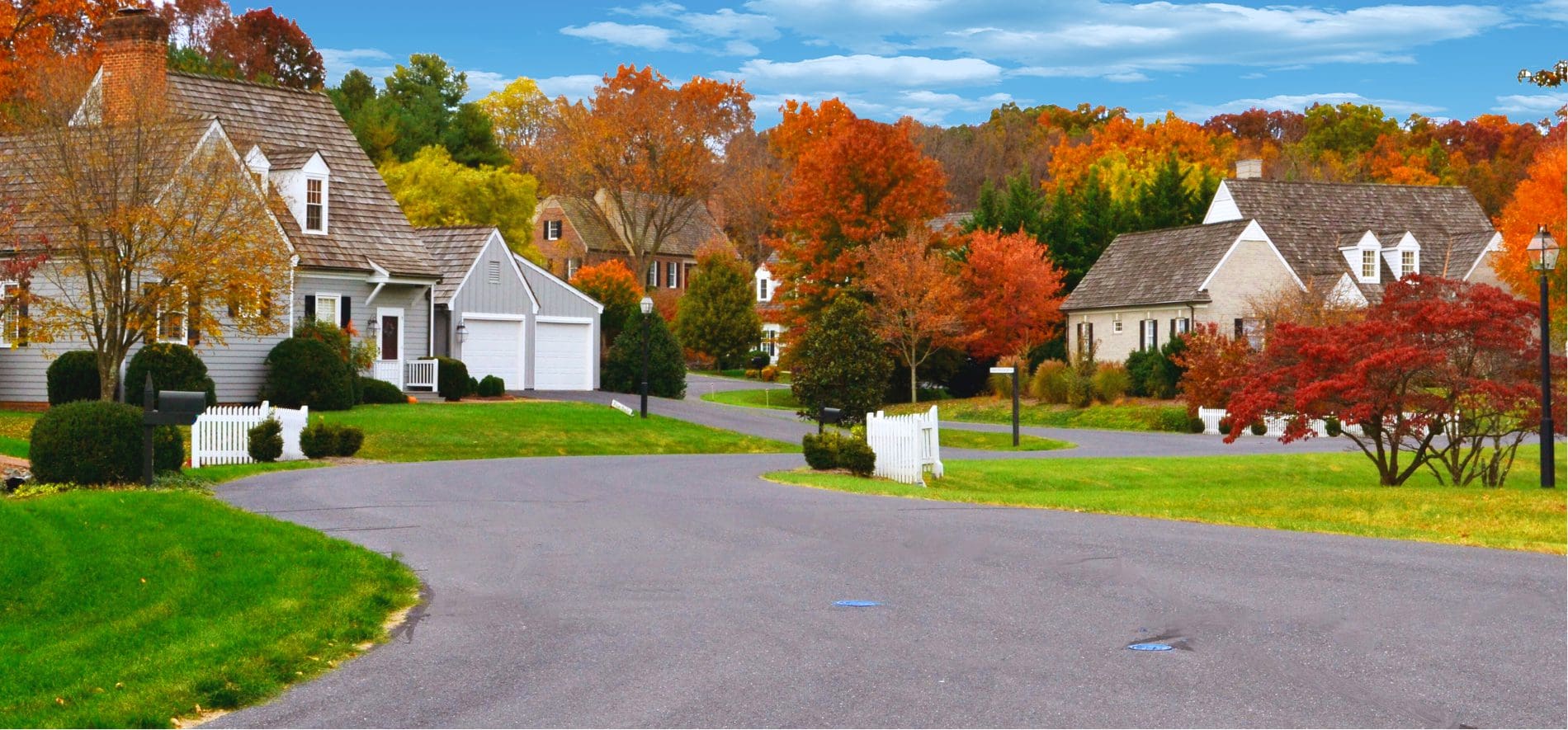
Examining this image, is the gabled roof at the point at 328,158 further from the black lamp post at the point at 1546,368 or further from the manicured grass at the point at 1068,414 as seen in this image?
the black lamp post at the point at 1546,368

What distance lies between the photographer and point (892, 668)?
1005 centimetres

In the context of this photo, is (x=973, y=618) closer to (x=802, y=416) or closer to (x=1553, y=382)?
(x=1553, y=382)

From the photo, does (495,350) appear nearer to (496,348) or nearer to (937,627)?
(496,348)

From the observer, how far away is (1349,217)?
2589 inches

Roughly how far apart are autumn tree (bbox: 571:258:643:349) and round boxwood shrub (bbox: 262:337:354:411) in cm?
2464

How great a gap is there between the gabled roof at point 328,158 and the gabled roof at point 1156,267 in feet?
91.4

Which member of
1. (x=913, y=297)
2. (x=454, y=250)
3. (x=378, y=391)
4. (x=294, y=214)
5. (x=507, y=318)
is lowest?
(x=378, y=391)

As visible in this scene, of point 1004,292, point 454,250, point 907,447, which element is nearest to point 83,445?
point 907,447

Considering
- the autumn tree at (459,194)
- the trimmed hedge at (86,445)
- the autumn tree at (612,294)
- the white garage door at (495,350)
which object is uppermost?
the autumn tree at (459,194)

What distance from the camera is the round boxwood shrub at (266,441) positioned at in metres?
29.5

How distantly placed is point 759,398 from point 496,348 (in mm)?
14573

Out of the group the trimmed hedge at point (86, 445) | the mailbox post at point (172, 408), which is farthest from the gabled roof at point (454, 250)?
the mailbox post at point (172, 408)

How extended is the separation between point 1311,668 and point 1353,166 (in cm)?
10056

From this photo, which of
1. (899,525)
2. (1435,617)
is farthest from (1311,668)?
(899,525)
